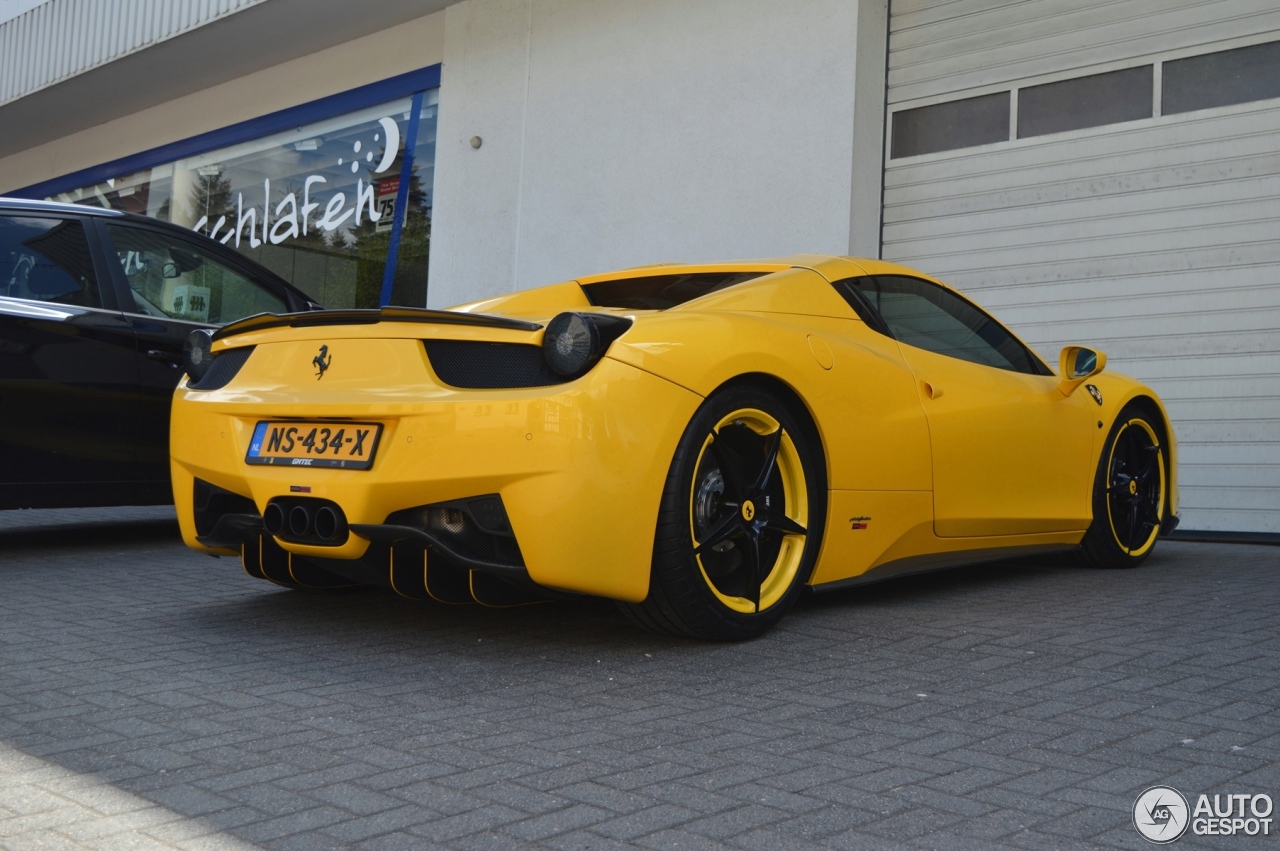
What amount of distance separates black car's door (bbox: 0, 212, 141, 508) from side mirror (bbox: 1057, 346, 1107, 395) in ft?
13.3

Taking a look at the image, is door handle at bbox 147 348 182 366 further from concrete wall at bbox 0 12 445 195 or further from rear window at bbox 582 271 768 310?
concrete wall at bbox 0 12 445 195

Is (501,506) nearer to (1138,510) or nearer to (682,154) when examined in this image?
(1138,510)

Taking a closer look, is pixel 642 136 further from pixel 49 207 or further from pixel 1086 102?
pixel 49 207

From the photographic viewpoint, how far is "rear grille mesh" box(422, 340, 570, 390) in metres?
3.30

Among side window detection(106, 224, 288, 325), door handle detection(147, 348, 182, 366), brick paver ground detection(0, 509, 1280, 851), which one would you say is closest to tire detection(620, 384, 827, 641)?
brick paver ground detection(0, 509, 1280, 851)

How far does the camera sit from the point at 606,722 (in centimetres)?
285

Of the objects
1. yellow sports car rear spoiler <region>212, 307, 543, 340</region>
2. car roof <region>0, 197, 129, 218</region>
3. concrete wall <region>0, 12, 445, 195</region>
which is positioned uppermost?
concrete wall <region>0, 12, 445, 195</region>

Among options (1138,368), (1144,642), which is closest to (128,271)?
(1144,642)

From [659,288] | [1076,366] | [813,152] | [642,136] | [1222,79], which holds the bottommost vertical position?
[1076,366]

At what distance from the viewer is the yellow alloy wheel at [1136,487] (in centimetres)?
563

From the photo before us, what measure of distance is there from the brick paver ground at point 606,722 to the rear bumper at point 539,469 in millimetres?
349

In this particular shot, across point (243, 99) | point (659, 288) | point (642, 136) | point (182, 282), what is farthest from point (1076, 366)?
point (243, 99)

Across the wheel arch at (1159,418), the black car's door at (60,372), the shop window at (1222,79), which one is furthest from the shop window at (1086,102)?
the black car's door at (60,372)

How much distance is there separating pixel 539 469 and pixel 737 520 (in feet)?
2.23
